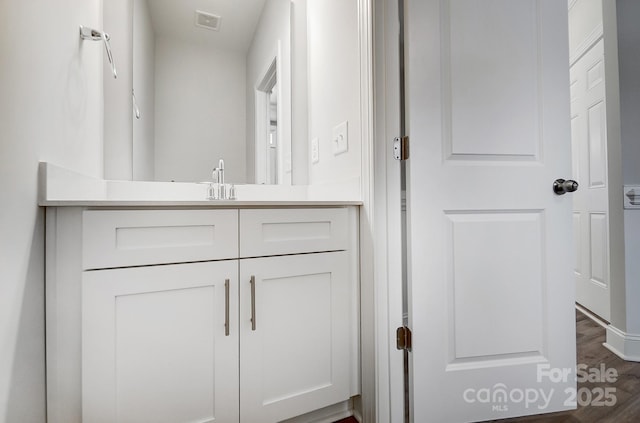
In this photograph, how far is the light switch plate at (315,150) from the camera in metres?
1.63

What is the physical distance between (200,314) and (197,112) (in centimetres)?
104

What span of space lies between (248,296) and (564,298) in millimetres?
1246

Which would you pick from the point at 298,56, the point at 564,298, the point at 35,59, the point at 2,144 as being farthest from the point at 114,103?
the point at 564,298

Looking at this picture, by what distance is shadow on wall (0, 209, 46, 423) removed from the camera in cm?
68

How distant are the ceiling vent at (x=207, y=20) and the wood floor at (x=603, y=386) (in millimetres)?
2239

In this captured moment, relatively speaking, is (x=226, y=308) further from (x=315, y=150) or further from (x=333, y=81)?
(x=333, y=81)

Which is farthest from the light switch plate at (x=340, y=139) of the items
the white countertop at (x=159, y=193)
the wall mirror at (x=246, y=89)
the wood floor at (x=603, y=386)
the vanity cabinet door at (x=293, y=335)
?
the wood floor at (x=603, y=386)

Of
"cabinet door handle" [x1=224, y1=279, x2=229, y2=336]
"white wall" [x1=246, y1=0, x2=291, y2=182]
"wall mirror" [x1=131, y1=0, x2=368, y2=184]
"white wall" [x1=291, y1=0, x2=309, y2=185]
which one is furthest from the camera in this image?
"white wall" [x1=291, y1=0, x2=309, y2=185]

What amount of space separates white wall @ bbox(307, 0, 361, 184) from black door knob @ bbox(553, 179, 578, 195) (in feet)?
2.63

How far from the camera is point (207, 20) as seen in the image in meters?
1.56

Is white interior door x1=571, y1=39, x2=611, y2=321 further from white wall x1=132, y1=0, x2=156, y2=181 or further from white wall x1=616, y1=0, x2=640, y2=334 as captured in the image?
white wall x1=132, y1=0, x2=156, y2=181

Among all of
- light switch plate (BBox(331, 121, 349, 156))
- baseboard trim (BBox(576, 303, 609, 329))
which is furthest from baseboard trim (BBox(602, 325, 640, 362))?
light switch plate (BBox(331, 121, 349, 156))

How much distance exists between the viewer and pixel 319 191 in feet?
5.24

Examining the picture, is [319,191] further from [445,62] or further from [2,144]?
[2,144]
